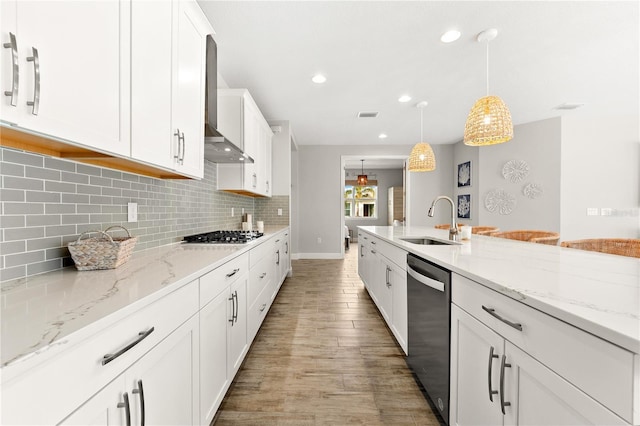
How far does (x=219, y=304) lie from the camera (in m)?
1.37

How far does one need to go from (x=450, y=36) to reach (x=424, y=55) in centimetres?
35

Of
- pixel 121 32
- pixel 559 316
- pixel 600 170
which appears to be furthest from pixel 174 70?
pixel 600 170

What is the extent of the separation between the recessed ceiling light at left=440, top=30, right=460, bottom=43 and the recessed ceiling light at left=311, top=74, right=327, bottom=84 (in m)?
1.30

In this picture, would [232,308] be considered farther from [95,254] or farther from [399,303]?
[399,303]

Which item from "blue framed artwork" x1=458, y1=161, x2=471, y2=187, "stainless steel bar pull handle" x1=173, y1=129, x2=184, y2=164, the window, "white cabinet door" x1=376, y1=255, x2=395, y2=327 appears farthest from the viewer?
the window

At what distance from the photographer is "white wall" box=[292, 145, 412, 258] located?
253 inches

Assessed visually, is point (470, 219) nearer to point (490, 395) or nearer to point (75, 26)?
point (490, 395)

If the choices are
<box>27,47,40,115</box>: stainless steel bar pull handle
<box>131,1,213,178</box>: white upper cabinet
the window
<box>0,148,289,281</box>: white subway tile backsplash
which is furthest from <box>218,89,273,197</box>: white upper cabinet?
the window

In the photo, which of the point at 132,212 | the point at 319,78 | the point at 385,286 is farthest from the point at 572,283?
the point at 319,78

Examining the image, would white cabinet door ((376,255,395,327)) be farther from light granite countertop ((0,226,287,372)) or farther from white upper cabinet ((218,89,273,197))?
white upper cabinet ((218,89,273,197))

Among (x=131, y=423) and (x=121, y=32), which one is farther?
(x=121, y=32)

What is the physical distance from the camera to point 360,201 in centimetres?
1022

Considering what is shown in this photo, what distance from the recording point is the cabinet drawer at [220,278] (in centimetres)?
119

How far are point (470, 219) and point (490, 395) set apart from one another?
592cm
